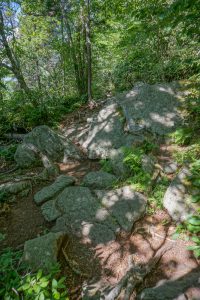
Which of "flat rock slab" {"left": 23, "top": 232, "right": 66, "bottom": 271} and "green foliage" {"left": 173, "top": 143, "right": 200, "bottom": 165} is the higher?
"green foliage" {"left": 173, "top": 143, "right": 200, "bottom": 165}

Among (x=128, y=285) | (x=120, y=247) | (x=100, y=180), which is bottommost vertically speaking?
(x=120, y=247)

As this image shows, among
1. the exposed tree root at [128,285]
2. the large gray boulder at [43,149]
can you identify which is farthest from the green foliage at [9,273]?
the large gray boulder at [43,149]

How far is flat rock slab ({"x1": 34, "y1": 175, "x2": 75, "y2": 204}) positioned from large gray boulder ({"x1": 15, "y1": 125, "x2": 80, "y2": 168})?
1.13m

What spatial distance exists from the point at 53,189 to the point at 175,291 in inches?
124

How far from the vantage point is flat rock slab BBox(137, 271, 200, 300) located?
2676 millimetres

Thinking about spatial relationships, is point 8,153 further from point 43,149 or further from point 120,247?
point 120,247

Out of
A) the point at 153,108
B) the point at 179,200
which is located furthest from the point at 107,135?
the point at 179,200

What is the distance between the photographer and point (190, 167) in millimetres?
4441

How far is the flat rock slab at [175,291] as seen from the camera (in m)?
2.68

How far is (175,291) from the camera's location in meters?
2.74

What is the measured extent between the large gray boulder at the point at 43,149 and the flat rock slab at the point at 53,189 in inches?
44.7

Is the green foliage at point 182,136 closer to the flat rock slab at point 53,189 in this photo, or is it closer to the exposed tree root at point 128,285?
the flat rock slab at point 53,189

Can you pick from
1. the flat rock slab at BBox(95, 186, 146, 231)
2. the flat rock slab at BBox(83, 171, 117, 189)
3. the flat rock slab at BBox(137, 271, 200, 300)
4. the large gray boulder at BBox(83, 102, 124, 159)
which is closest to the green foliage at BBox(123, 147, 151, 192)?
the flat rock slab at BBox(95, 186, 146, 231)

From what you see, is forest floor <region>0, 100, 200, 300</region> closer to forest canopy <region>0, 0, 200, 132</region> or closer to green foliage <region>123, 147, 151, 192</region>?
green foliage <region>123, 147, 151, 192</region>
